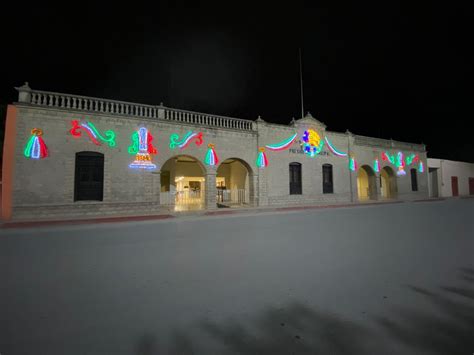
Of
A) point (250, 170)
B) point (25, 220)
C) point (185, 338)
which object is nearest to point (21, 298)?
point (185, 338)

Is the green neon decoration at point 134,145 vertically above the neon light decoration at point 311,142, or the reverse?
the neon light decoration at point 311,142

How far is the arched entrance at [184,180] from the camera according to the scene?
14984mm

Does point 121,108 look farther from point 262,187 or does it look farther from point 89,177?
point 262,187

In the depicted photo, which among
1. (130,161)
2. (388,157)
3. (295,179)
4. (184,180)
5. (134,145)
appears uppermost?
(388,157)

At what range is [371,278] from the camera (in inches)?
111

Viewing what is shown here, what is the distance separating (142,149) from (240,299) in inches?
389

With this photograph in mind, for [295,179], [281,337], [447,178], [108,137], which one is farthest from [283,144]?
[447,178]

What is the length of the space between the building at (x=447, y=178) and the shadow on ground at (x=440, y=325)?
2716 centimetres

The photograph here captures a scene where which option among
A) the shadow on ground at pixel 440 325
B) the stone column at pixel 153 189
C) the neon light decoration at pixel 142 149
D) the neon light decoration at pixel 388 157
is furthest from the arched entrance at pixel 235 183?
the neon light decoration at pixel 388 157

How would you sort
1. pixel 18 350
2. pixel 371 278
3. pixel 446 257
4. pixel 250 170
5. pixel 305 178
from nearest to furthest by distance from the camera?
pixel 18 350, pixel 371 278, pixel 446 257, pixel 250 170, pixel 305 178

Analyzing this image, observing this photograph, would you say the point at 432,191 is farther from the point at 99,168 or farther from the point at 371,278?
the point at 99,168

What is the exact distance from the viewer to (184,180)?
18328 mm

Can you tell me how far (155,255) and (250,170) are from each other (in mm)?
9914

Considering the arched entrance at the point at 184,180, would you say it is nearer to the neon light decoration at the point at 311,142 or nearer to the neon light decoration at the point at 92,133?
the neon light decoration at the point at 92,133
